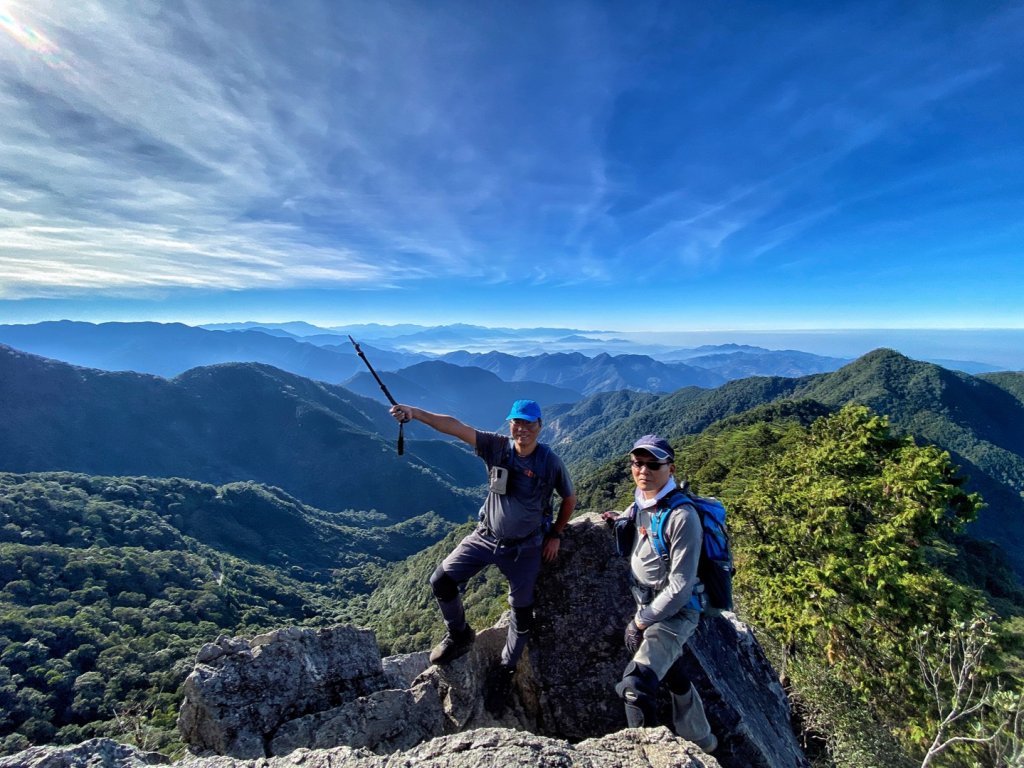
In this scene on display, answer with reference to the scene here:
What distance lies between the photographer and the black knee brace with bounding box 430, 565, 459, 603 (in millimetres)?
7223

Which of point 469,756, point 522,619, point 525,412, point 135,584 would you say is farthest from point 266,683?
point 135,584

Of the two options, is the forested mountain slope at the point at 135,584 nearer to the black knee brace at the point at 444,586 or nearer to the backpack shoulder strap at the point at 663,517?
the black knee brace at the point at 444,586

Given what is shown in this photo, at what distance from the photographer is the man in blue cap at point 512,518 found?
22.2 feet

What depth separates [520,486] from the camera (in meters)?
6.83

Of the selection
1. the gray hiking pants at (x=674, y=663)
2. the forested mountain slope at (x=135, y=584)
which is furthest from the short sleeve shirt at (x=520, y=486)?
the forested mountain slope at (x=135, y=584)

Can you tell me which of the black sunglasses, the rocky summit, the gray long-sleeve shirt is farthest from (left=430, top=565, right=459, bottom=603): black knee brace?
the black sunglasses

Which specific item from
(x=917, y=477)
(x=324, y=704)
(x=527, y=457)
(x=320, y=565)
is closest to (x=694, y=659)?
(x=527, y=457)

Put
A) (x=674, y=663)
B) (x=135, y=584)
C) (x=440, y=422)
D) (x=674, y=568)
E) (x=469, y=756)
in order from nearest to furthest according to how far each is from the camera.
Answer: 1. (x=469, y=756)
2. (x=674, y=568)
3. (x=674, y=663)
4. (x=440, y=422)
5. (x=135, y=584)

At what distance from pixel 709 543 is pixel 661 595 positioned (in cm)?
84

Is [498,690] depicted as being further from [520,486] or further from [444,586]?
[520,486]

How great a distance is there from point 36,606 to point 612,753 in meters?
146

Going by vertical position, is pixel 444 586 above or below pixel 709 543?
below

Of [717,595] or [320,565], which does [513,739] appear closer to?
[717,595]

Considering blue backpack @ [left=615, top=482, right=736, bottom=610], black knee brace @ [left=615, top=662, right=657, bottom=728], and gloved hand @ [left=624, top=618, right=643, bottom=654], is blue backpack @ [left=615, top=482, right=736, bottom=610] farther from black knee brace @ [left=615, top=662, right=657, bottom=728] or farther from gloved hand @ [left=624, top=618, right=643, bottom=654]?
black knee brace @ [left=615, top=662, right=657, bottom=728]
